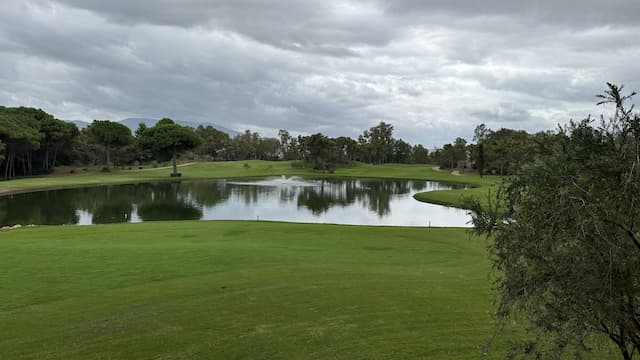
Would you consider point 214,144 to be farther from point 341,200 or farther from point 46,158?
point 341,200

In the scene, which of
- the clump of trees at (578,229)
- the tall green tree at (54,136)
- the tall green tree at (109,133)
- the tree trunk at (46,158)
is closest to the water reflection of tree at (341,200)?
the clump of trees at (578,229)

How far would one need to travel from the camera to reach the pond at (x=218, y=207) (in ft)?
142

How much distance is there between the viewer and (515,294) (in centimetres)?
601

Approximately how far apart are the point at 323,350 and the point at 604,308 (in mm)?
5717

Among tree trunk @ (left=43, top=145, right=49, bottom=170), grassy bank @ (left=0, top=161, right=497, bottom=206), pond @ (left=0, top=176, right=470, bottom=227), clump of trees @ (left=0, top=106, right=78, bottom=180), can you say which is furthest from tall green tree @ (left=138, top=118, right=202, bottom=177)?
pond @ (left=0, top=176, right=470, bottom=227)

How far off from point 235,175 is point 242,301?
3802 inches

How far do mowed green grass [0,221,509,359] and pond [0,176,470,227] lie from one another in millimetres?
19240

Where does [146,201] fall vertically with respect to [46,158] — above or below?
below

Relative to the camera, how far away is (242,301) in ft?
44.0

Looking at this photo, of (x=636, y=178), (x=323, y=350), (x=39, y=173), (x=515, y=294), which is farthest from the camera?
(x=39, y=173)

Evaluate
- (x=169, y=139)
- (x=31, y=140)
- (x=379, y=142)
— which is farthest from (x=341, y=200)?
(x=379, y=142)

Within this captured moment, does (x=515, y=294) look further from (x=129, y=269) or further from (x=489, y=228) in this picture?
(x=129, y=269)

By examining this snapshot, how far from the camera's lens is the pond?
4328cm

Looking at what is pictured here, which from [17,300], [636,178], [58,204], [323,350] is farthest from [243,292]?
[58,204]
